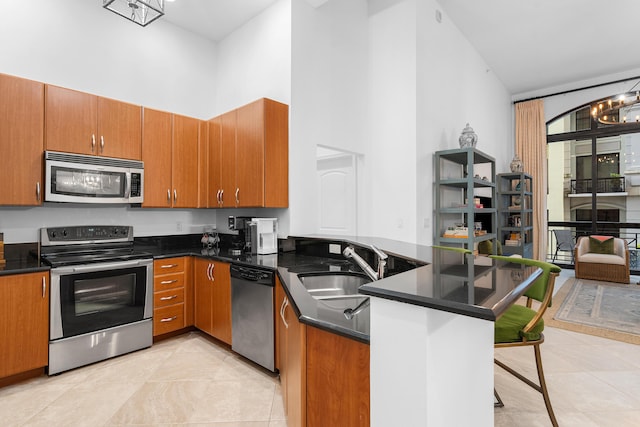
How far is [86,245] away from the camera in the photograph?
3.05 metres

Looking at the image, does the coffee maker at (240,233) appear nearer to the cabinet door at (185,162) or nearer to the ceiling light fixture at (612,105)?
the cabinet door at (185,162)

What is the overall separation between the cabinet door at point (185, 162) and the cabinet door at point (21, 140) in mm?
1095

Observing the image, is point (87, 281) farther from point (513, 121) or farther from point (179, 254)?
point (513, 121)

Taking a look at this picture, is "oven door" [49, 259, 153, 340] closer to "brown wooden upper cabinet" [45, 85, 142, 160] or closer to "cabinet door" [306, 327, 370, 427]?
"brown wooden upper cabinet" [45, 85, 142, 160]

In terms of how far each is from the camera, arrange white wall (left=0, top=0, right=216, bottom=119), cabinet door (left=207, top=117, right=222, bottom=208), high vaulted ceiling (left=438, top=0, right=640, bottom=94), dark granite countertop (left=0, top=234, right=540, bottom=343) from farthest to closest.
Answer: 1. high vaulted ceiling (left=438, top=0, right=640, bottom=94)
2. cabinet door (left=207, top=117, right=222, bottom=208)
3. white wall (left=0, top=0, right=216, bottom=119)
4. dark granite countertop (left=0, top=234, right=540, bottom=343)

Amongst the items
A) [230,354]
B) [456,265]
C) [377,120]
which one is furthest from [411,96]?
[230,354]

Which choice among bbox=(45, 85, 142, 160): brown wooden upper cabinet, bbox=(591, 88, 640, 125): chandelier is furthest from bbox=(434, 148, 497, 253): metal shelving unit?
bbox=(45, 85, 142, 160): brown wooden upper cabinet

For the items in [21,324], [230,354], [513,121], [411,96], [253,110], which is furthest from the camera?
[513,121]

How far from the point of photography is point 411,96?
3.55 m

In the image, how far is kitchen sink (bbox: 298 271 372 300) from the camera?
225cm

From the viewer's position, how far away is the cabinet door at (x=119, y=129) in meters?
2.96

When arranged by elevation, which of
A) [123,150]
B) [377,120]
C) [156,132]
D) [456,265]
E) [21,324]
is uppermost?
[377,120]

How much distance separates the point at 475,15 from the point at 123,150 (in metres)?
4.53

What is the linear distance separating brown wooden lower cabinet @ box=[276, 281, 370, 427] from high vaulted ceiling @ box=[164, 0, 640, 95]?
11.2 feet
